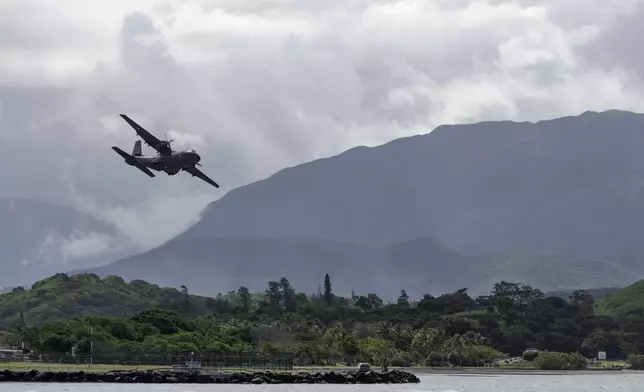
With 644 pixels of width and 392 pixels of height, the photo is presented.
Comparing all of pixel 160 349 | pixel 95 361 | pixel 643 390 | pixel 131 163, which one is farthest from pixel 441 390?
pixel 160 349

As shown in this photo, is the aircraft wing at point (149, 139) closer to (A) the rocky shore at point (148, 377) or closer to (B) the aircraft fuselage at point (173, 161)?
(B) the aircraft fuselage at point (173, 161)

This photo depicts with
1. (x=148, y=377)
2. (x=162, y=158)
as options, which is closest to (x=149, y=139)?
(x=162, y=158)

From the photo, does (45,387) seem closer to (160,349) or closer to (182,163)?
(182,163)

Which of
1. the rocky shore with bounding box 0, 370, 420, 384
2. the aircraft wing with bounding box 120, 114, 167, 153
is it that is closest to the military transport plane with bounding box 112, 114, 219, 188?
the aircraft wing with bounding box 120, 114, 167, 153

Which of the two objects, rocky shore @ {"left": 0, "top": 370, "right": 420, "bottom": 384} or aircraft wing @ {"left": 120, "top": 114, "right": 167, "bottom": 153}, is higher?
aircraft wing @ {"left": 120, "top": 114, "right": 167, "bottom": 153}

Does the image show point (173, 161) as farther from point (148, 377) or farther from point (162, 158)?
point (148, 377)

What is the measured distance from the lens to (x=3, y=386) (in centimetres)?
12700

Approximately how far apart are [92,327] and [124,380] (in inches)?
2480

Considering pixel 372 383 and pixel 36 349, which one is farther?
pixel 36 349

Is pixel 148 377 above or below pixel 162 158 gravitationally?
below

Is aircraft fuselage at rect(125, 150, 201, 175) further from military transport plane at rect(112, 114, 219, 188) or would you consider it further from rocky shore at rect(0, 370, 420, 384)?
rocky shore at rect(0, 370, 420, 384)

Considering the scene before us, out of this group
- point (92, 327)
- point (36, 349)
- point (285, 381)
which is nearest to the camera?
point (285, 381)

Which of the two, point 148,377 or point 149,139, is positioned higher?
point 149,139

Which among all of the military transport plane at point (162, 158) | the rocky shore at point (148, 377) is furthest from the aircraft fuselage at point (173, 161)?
the rocky shore at point (148, 377)
